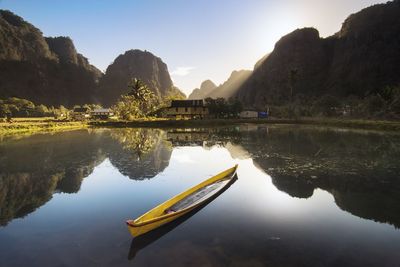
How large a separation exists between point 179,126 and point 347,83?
5231 inches

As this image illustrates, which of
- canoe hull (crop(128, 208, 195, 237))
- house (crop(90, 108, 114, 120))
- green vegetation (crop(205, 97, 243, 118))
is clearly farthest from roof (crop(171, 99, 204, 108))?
canoe hull (crop(128, 208, 195, 237))

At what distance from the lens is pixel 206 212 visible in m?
15.9

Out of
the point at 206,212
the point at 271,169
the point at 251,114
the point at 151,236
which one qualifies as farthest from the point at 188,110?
the point at 151,236

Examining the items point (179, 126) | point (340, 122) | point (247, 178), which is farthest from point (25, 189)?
point (340, 122)

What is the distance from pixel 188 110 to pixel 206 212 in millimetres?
88893

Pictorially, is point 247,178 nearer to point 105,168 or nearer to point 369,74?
point 105,168

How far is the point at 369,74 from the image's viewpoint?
530 feet

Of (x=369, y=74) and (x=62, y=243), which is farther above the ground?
(x=369, y=74)

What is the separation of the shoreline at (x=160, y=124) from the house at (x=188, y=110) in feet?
52.5

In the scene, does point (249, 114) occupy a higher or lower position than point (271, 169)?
higher

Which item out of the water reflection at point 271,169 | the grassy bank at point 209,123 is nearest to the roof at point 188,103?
the grassy bank at point 209,123

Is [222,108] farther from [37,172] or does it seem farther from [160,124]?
[37,172]

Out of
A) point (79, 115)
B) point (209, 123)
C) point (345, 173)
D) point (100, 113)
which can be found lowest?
point (345, 173)

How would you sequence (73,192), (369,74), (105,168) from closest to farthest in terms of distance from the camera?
(73,192)
(105,168)
(369,74)
